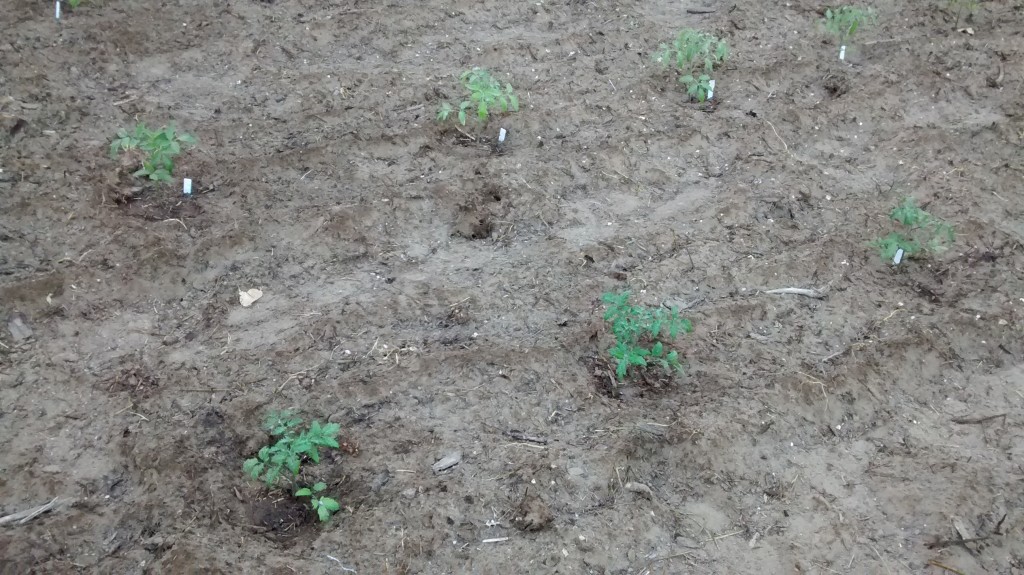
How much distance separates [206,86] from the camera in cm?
468

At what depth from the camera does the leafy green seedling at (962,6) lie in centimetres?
538

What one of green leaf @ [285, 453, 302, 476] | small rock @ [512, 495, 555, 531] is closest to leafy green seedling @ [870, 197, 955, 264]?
small rock @ [512, 495, 555, 531]

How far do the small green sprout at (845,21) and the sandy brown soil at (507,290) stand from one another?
136 millimetres

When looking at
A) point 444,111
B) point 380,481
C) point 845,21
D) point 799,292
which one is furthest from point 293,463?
point 845,21

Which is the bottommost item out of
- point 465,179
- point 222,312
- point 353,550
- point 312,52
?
point 353,550

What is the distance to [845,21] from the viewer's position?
17.0ft

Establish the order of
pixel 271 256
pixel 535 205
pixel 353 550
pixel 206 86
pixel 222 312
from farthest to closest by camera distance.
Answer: pixel 206 86 < pixel 535 205 < pixel 271 256 < pixel 222 312 < pixel 353 550

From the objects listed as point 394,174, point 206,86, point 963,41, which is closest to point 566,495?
point 394,174

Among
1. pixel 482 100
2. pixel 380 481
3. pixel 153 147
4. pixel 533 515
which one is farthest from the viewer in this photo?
pixel 482 100

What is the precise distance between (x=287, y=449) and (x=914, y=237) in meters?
3.11

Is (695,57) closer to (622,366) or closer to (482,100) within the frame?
(482,100)

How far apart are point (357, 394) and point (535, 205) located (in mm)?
1421

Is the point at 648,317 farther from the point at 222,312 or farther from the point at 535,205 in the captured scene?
the point at 222,312

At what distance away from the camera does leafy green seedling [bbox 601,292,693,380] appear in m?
3.42
